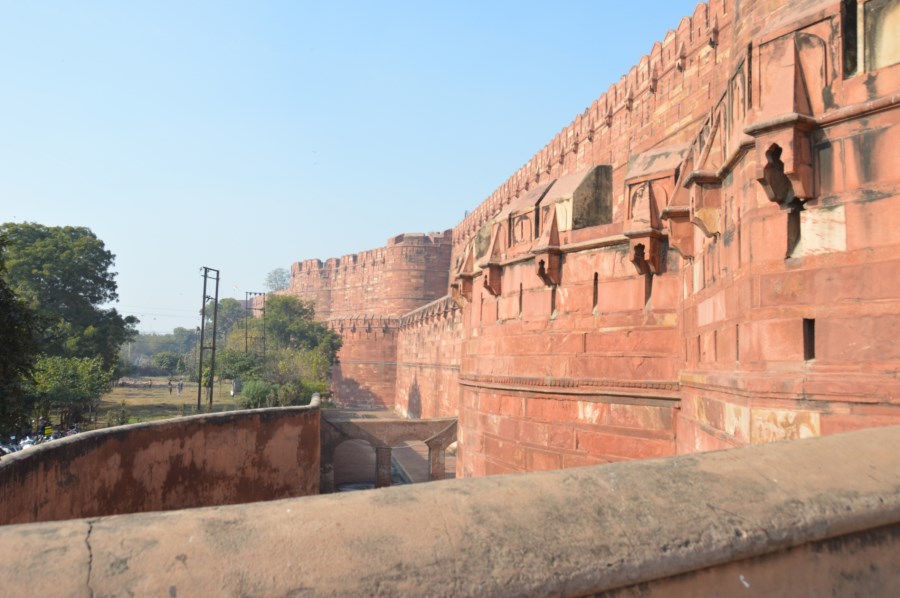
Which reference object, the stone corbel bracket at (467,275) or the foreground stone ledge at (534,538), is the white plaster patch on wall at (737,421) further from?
the stone corbel bracket at (467,275)

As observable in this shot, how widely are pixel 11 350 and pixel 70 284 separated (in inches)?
989

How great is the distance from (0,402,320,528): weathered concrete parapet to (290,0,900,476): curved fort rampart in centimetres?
344

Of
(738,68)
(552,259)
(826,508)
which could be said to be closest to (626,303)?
(552,259)

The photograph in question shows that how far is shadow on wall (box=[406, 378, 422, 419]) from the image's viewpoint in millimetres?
34031

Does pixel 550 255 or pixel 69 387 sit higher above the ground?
pixel 550 255

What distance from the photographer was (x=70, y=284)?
110 ft

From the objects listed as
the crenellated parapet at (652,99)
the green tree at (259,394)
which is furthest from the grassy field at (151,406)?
the crenellated parapet at (652,99)

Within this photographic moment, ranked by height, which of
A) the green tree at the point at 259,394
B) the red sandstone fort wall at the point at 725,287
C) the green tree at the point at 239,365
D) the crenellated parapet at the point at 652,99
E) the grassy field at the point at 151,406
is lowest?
the grassy field at the point at 151,406

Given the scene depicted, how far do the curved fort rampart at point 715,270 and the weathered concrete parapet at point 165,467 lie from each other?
344 cm

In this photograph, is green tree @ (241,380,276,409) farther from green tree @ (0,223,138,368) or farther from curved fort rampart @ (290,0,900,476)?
curved fort rampart @ (290,0,900,476)

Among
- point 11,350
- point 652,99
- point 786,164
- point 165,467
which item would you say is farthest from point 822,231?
point 652,99

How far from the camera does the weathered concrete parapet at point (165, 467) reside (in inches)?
225

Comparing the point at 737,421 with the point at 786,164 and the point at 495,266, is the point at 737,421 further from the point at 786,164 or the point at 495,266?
the point at 495,266

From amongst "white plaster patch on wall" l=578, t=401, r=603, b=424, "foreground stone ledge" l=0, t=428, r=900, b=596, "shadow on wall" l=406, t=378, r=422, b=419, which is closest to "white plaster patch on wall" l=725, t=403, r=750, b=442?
"foreground stone ledge" l=0, t=428, r=900, b=596
